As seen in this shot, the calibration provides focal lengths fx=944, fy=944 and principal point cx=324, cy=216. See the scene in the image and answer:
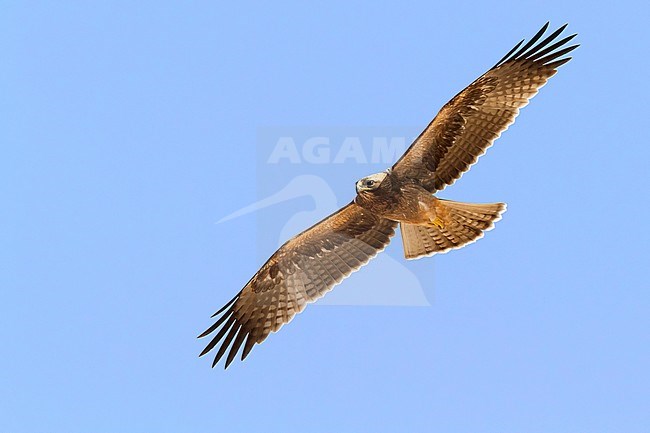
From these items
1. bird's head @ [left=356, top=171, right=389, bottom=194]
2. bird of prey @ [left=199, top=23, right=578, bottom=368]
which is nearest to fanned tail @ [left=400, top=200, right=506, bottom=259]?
bird of prey @ [left=199, top=23, right=578, bottom=368]

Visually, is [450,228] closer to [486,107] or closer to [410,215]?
[410,215]

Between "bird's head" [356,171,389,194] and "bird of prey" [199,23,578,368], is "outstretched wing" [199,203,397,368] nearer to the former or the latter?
"bird of prey" [199,23,578,368]

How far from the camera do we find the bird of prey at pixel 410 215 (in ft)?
35.3

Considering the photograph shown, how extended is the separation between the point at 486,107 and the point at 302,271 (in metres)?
3.01

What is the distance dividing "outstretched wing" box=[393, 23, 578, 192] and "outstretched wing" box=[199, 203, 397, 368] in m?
1.04

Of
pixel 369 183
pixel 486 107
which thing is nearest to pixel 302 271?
pixel 369 183

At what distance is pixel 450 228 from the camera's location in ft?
36.4

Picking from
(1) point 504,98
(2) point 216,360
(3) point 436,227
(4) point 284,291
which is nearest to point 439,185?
(3) point 436,227

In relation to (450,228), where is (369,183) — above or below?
above

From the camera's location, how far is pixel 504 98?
10.8 meters

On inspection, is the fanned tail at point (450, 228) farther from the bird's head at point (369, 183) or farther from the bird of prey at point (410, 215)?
the bird's head at point (369, 183)

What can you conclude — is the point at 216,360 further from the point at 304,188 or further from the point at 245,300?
the point at 304,188

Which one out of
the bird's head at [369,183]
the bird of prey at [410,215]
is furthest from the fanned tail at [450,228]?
the bird's head at [369,183]

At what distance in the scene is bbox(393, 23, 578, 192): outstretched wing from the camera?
35.2 feet
